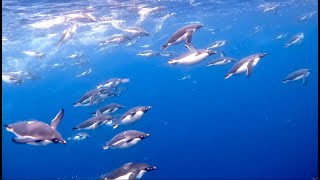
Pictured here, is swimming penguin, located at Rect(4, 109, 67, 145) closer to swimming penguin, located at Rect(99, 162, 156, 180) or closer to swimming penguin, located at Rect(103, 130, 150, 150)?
swimming penguin, located at Rect(99, 162, 156, 180)

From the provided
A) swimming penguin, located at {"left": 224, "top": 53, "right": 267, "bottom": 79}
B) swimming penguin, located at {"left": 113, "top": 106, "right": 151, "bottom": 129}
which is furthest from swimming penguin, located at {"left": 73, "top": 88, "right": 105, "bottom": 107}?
swimming penguin, located at {"left": 224, "top": 53, "right": 267, "bottom": 79}

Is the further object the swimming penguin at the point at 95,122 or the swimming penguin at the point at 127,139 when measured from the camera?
the swimming penguin at the point at 95,122

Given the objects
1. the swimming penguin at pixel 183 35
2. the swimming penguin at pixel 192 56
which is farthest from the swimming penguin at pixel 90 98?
the swimming penguin at pixel 183 35

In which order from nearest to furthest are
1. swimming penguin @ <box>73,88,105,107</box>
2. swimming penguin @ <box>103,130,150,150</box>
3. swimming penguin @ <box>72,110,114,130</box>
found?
1. swimming penguin @ <box>103,130,150,150</box>
2. swimming penguin @ <box>72,110,114,130</box>
3. swimming penguin @ <box>73,88,105,107</box>

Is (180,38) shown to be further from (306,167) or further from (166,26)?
(166,26)

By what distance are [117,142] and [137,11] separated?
795 inches

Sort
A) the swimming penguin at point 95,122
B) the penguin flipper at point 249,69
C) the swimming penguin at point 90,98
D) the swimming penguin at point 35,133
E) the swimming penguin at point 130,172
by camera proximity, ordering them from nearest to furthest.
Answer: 1. the swimming penguin at point 35,133
2. the swimming penguin at point 130,172
3. the penguin flipper at point 249,69
4. the swimming penguin at point 95,122
5. the swimming penguin at point 90,98

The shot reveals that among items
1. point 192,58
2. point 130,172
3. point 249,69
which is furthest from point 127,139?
point 249,69

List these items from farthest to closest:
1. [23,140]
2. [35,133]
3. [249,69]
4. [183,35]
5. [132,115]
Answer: [132,115] < [249,69] < [183,35] < [35,133] < [23,140]

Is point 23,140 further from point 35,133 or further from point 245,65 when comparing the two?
point 245,65

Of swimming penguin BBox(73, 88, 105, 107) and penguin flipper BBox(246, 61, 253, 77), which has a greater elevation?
swimming penguin BBox(73, 88, 105, 107)

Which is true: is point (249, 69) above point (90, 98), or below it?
below

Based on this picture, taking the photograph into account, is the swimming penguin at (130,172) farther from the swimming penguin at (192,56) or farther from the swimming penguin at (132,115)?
the swimming penguin at (192,56)

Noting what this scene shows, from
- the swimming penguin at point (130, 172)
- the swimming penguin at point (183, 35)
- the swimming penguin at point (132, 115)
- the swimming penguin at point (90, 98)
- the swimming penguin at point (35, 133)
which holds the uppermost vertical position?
the swimming penguin at point (90, 98)
